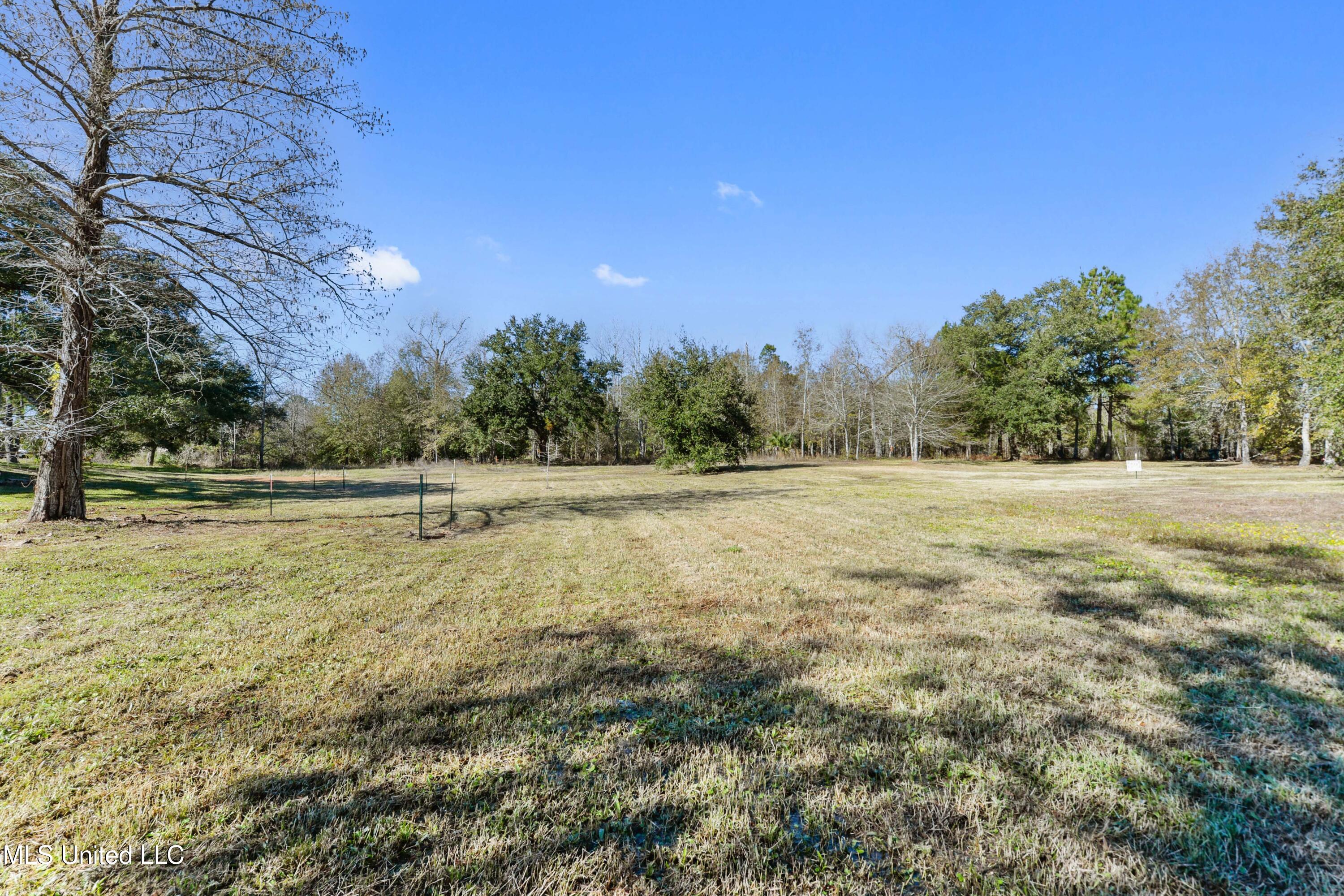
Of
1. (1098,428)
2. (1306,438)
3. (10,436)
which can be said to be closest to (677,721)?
(10,436)

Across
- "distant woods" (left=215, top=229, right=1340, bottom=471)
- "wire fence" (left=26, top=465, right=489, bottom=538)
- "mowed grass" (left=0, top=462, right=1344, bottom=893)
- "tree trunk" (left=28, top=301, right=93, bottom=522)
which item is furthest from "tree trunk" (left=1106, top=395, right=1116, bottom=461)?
"tree trunk" (left=28, top=301, right=93, bottom=522)

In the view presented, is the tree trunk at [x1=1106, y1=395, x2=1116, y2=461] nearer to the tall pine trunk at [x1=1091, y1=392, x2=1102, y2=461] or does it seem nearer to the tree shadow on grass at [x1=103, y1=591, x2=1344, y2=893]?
the tall pine trunk at [x1=1091, y1=392, x2=1102, y2=461]

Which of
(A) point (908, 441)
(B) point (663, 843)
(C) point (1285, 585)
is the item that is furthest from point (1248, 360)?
(B) point (663, 843)

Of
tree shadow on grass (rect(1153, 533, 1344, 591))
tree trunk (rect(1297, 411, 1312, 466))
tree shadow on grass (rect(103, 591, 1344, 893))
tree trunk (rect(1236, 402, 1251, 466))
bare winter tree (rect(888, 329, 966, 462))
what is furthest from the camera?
bare winter tree (rect(888, 329, 966, 462))

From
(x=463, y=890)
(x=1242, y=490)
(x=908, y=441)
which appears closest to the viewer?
(x=463, y=890)

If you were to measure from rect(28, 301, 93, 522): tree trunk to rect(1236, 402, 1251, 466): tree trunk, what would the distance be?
4442cm

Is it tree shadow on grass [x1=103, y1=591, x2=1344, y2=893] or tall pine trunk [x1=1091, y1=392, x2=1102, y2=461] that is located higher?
tall pine trunk [x1=1091, y1=392, x2=1102, y2=461]

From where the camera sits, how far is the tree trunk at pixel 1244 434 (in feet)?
90.2

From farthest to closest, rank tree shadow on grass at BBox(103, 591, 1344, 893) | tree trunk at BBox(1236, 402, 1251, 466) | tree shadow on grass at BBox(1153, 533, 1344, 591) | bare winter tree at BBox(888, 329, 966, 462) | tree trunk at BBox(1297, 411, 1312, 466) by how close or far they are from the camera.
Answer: bare winter tree at BBox(888, 329, 966, 462)
tree trunk at BBox(1236, 402, 1251, 466)
tree trunk at BBox(1297, 411, 1312, 466)
tree shadow on grass at BBox(1153, 533, 1344, 591)
tree shadow on grass at BBox(103, 591, 1344, 893)

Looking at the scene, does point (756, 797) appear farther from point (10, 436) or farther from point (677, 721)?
point (10, 436)

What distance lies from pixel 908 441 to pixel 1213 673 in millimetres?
46933

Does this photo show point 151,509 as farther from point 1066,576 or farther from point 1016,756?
point 1066,576

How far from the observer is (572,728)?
2807 mm

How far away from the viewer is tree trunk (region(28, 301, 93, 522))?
27.5ft
